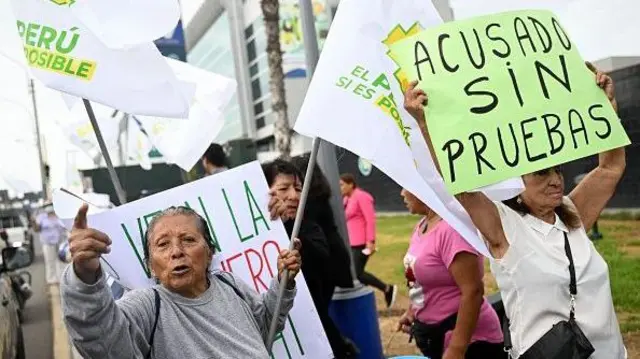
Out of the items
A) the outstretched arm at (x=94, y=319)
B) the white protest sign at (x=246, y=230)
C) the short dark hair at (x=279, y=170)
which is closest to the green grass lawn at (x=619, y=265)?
the short dark hair at (x=279, y=170)

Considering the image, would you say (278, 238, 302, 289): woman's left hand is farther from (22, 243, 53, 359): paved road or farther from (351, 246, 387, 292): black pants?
(22, 243, 53, 359): paved road

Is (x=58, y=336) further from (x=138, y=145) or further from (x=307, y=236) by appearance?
(x=307, y=236)

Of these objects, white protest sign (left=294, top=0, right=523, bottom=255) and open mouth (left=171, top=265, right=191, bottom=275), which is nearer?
open mouth (left=171, top=265, right=191, bottom=275)

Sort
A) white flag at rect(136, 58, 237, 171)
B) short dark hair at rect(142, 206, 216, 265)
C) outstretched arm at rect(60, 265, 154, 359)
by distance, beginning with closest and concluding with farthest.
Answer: outstretched arm at rect(60, 265, 154, 359) → short dark hair at rect(142, 206, 216, 265) → white flag at rect(136, 58, 237, 171)

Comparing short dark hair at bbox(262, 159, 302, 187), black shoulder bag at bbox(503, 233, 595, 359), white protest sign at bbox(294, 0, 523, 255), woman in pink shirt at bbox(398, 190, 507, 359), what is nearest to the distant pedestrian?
short dark hair at bbox(262, 159, 302, 187)

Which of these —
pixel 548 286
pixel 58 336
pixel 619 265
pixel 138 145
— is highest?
pixel 138 145

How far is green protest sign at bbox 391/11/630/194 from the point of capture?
7.74ft

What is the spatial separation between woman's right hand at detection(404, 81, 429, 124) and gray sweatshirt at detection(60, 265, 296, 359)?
2.97 ft

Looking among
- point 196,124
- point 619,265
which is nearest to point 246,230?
point 196,124

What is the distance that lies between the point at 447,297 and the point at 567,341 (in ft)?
2.76

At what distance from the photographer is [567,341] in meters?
2.57

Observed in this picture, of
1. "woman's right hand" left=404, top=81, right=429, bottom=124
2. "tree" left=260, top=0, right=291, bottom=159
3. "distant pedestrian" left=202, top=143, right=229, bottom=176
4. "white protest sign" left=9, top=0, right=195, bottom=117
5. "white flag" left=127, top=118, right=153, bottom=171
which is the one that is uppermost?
"tree" left=260, top=0, right=291, bottom=159

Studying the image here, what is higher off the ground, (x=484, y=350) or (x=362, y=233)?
(x=362, y=233)

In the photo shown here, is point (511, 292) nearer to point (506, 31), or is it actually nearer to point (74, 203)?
point (506, 31)
